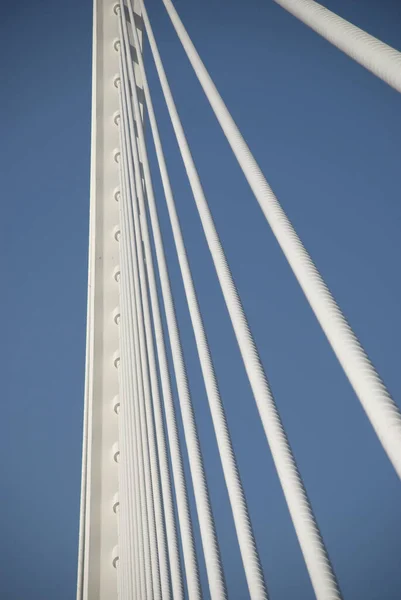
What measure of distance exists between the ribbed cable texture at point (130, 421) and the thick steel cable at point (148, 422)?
0.33 ft

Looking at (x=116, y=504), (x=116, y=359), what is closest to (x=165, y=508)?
(x=116, y=504)

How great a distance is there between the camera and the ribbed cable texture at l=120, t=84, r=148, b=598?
977 millimetres

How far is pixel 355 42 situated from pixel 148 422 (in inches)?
28.3

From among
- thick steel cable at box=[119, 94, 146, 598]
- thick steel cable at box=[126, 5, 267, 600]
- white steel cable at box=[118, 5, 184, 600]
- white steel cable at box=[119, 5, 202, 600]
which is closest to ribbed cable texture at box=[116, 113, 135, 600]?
thick steel cable at box=[119, 94, 146, 598]

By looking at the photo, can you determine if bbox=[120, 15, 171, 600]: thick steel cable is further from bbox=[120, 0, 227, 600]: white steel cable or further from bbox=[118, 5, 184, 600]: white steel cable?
bbox=[120, 0, 227, 600]: white steel cable

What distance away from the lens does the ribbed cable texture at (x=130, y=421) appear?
0.98 meters

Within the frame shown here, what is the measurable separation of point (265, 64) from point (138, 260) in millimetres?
6063

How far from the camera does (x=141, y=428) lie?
100 centimetres

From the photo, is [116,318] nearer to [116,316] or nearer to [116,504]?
[116,316]

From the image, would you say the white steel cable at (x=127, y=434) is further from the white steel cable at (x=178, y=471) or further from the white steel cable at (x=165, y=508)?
the white steel cable at (x=178, y=471)

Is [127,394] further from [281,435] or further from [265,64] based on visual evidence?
[265,64]

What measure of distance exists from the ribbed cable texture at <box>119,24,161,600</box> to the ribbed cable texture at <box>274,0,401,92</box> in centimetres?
73

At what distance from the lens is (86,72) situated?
523 cm

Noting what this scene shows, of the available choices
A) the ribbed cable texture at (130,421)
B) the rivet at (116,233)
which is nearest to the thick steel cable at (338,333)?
the ribbed cable texture at (130,421)
